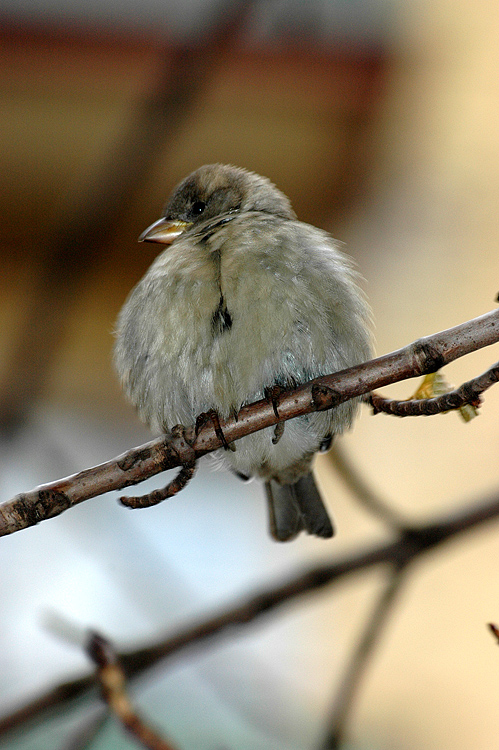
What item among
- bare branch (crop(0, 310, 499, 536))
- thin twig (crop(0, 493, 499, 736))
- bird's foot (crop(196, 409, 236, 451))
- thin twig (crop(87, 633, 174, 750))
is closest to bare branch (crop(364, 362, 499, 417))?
bare branch (crop(0, 310, 499, 536))

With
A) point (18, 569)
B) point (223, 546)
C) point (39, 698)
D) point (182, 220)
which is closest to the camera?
point (39, 698)

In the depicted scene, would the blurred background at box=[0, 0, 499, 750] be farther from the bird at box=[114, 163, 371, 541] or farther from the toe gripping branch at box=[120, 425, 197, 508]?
the toe gripping branch at box=[120, 425, 197, 508]

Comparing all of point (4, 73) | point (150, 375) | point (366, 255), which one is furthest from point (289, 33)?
point (366, 255)

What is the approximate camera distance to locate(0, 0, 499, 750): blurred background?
2922 millimetres

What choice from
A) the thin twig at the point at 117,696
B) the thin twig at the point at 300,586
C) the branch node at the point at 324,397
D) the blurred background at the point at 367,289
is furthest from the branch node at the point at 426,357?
the blurred background at the point at 367,289

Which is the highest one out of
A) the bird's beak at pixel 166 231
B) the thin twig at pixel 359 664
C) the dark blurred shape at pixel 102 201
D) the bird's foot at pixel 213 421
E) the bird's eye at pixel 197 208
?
the dark blurred shape at pixel 102 201

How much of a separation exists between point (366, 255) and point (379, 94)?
0.87m

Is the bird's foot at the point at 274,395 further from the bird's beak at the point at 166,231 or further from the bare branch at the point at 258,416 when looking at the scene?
the bird's beak at the point at 166,231

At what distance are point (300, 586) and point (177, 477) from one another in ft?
1.58

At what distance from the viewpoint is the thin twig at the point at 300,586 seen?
1475 mm

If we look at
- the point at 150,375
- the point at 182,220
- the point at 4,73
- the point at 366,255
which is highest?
the point at 4,73

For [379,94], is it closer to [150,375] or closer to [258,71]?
[258,71]

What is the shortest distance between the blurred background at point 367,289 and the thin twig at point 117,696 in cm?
133

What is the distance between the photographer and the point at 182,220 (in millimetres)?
1786
